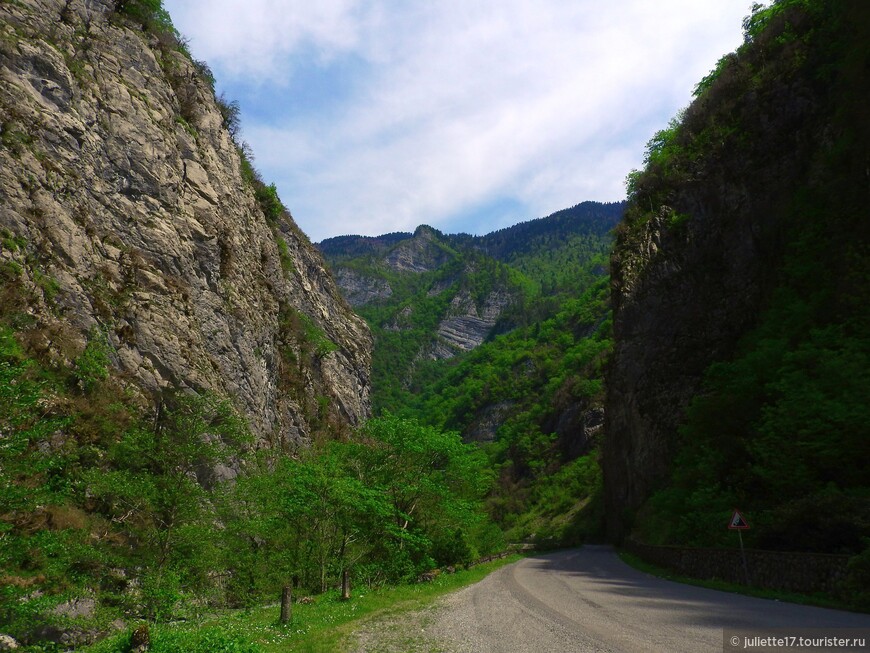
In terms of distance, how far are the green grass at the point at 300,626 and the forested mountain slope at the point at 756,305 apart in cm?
1248

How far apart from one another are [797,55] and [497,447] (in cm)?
8474

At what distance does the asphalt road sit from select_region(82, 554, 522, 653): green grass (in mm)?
2112

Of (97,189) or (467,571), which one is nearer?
(97,189)

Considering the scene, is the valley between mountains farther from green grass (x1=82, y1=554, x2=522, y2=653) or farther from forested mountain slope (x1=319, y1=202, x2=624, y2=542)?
forested mountain slope (x1=319, y1=202, x2=624, y2=542)

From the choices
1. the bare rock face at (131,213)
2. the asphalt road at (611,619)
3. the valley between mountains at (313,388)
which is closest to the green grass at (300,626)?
the valley between mountains at (313,388)

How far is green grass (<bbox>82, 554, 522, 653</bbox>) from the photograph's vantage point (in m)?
9.77

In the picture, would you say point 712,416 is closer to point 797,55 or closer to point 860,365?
point 860,365

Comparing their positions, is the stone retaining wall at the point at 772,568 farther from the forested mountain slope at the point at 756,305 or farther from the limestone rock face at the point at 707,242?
the limestone rock face at the point at 707,242

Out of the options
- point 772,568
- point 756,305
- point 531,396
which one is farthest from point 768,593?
point 531,396

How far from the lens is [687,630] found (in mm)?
9648

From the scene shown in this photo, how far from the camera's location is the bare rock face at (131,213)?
21.0 meters

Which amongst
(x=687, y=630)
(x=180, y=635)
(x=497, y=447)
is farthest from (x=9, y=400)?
(x=497, y=447)

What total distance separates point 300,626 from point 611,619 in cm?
801

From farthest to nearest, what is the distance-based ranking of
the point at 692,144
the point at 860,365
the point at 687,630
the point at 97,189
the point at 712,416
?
1. the point at 692,144
2. the point at 712,416
3. the point at 97,189
4. the point at 860,365
5. the point at 687,630
